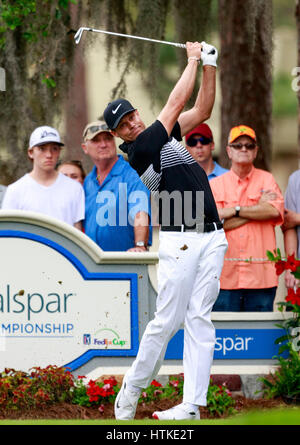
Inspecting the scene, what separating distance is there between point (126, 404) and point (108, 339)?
82 cm

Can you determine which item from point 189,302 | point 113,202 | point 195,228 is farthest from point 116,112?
point 113,202

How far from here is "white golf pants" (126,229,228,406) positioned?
4.69 m

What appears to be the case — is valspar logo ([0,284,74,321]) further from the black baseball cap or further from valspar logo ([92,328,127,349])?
the black baseball cap

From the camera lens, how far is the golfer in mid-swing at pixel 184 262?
468 cm

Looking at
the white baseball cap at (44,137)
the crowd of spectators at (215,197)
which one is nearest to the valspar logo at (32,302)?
the crowd of spectators at (215,197)

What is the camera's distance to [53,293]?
5.61 m

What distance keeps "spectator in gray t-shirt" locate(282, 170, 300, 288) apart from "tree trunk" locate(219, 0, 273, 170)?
2914 mm

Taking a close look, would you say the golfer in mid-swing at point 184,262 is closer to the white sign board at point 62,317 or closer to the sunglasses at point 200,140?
the white sign board at point 62,317

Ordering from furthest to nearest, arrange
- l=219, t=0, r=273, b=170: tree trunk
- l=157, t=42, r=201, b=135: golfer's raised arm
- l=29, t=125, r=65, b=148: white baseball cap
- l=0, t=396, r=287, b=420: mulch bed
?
l=219, t=0, r=273, b=170: tree trunk
l=29, t=125, r=65, b=148: white baseball cap
l=0, t=396, r=287, b=420: mulch bed
l=157, t=42, r=201, b=135: golfer's raised arm

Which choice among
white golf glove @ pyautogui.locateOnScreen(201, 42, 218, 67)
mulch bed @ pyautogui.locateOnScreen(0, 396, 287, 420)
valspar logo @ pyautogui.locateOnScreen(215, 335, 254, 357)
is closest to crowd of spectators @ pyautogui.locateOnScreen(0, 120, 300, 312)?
valspar logo @ pyautogui.locateOnScreen(215, 335, 254, 357)

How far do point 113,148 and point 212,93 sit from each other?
1681 millimetres
